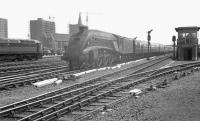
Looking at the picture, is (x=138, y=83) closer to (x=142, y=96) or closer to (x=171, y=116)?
(x=142, y=96)

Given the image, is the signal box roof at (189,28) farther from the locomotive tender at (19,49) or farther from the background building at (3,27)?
the background building at (3,27)

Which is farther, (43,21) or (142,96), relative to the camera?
(43,21)

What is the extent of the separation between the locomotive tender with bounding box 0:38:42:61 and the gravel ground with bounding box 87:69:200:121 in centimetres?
2513

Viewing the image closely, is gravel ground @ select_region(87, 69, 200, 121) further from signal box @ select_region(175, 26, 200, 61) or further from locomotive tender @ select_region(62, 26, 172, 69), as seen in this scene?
signal box @ select_region(175, 26, 200, 61)

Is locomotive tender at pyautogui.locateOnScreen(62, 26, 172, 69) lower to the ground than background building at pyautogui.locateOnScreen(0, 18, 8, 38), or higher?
lower

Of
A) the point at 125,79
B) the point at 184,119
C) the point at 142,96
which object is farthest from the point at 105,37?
the point at 184,119

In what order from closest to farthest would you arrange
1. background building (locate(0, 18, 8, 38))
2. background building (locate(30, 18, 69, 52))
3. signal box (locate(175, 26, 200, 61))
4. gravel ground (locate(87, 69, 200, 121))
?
gravel ground (locate(87, 69, 200, 121)) < signal box (locate(175, 26, 200, 61)) < background building (locate(30, 18, 69, 52)) < background building (locate(0, 18, 8, 38))

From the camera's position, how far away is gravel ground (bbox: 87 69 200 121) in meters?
7.89

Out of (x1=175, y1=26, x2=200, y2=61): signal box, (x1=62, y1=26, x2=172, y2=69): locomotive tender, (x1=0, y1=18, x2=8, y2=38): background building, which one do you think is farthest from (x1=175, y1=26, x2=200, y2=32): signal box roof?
(x1=0, y1=18, x2=8, y2=38): background building

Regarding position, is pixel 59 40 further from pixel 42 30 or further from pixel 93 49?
pixel 93 49

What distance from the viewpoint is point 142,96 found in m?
11.1

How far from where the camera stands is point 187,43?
31797 mm

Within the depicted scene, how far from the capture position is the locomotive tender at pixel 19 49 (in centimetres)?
3284

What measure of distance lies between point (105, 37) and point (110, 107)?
58.1 ft
